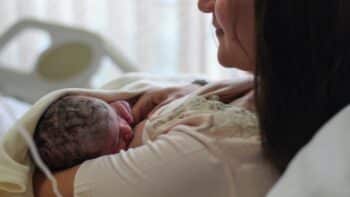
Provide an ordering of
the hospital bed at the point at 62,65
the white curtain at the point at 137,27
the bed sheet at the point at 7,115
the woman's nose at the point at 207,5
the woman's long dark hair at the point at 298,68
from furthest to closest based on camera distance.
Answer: the white curtain at the point at 137,27
the hospital bed at the point at 62,65
the bed sheet at the point at 7,115
the woman's nose at the point at 207,5
the woman's long dark hair at the point at 298,68

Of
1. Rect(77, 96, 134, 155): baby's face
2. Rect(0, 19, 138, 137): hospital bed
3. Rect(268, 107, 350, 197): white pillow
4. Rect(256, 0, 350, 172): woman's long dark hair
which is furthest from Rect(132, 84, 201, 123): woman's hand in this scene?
Rect(0, 19, 138, 137): hospital bed

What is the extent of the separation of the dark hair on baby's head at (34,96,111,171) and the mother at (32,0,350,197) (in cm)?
4

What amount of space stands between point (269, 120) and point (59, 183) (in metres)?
0.30

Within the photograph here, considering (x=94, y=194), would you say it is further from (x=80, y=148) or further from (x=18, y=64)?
(x=18, y=64)

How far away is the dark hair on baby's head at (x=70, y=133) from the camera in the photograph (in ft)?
3.01

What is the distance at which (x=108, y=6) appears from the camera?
248 centimetres

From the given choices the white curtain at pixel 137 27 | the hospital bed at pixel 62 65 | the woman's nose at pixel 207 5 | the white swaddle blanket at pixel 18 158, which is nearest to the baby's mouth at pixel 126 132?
the white swaddle blanket at pixel 18 158

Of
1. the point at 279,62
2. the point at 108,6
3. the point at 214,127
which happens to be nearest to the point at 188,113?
the point at 214,127

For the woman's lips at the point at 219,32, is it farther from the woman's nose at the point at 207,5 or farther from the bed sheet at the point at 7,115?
the bed sheet at the point at 7,115

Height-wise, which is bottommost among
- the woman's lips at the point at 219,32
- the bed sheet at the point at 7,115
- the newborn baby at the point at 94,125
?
the bed sheet at the point at 7,115

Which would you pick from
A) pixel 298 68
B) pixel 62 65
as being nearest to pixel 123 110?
pixel 298 68

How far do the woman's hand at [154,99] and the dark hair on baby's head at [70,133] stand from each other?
0.47 feet

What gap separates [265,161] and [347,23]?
22 cm

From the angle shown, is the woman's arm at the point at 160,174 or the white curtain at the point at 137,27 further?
the white curtain at the point at 137,27
